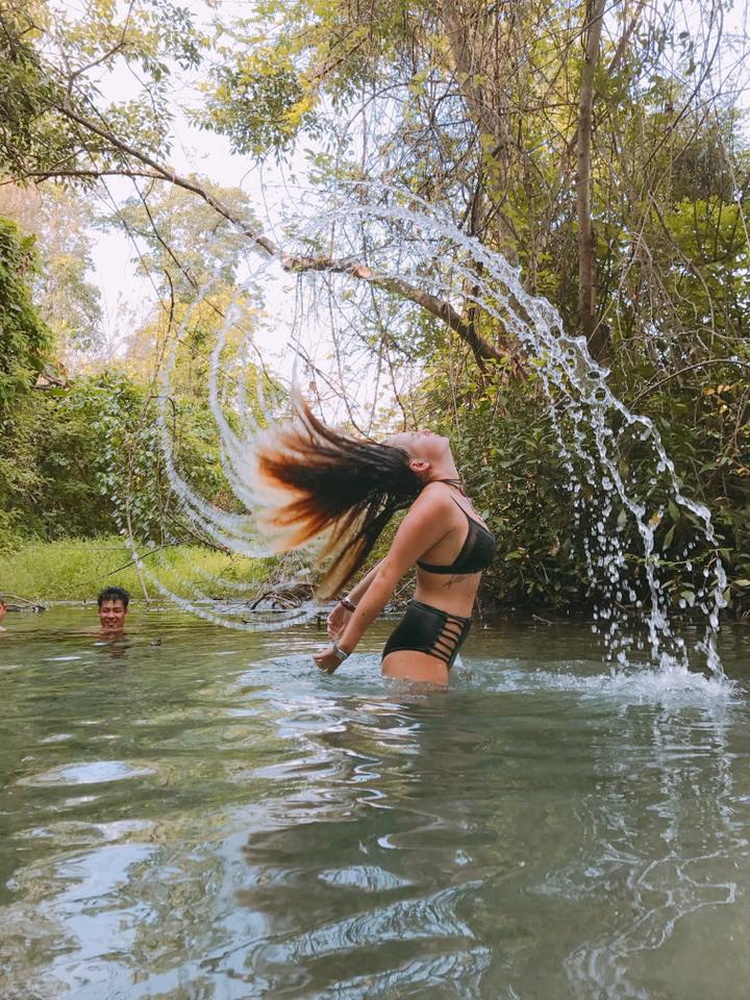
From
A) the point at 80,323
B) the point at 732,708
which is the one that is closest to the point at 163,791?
the point at 732,708

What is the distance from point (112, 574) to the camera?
36.2ft

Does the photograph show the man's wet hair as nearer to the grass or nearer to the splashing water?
the splashing water

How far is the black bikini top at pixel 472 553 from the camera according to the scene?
4098mm

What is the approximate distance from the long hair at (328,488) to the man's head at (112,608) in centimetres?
268

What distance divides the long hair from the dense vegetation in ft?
4.63

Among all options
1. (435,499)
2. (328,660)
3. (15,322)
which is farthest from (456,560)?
(15,322)

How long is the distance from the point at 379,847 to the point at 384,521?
2.70 metres

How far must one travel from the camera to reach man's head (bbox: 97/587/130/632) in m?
6.94

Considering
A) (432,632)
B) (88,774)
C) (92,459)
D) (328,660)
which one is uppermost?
(92,459)

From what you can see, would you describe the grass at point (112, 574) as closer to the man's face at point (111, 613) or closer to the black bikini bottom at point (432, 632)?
the man's face at point (111, 613)

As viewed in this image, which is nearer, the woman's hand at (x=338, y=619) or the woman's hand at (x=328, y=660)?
the woman's hand at (x=328, y=660)

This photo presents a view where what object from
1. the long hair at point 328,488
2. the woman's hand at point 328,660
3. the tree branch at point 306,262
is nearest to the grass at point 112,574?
the tree branch at point 306,262

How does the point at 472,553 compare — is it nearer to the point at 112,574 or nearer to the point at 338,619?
the point at 338,619

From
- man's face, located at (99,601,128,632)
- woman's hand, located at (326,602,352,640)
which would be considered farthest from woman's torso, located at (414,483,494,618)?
man's face, located at (99,601,128,632)
